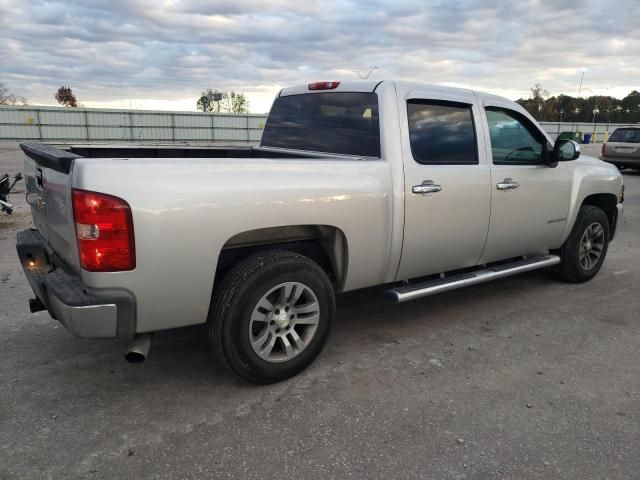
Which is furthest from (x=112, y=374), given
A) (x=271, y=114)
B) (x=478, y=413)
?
(x=271, y=114)

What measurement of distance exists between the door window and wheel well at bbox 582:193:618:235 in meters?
1.13

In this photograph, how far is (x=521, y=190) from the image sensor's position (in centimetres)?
439

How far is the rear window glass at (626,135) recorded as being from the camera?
1708 centimetres

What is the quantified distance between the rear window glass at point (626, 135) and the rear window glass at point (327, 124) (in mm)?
16496

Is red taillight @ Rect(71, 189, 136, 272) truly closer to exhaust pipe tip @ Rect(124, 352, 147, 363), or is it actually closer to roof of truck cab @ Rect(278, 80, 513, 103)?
exhaust pipe tip @ Rect(124, 352, 147, 363)

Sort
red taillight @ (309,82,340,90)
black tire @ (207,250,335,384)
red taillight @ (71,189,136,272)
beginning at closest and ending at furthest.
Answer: red taillight @ (71,189,136,272)
black tire @ (207,250,335,384)
red taillight @ (309,82,340,90)

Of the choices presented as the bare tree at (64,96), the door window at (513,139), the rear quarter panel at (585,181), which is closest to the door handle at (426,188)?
the door window at (513,139)

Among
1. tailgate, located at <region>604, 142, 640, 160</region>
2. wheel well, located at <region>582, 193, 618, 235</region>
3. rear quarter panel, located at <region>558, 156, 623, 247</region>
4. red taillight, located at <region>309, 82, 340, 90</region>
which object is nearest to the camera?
red taillight, located at <region>309, 82, 340, 90</region>

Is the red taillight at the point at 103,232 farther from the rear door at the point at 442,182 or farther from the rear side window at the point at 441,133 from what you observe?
the rear side window at the point at 441,133

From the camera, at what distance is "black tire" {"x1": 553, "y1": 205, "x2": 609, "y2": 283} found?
5188mm

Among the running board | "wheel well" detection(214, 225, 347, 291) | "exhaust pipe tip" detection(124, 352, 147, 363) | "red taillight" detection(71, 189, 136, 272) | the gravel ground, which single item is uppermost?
"red taillight" detection(71, 189, 136, 272)

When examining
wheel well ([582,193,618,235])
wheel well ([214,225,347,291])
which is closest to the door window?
wheel well ([582,193,618,235])

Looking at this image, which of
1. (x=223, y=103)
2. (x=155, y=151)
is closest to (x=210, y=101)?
(x=223, y=103)

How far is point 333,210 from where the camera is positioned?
3242mm
